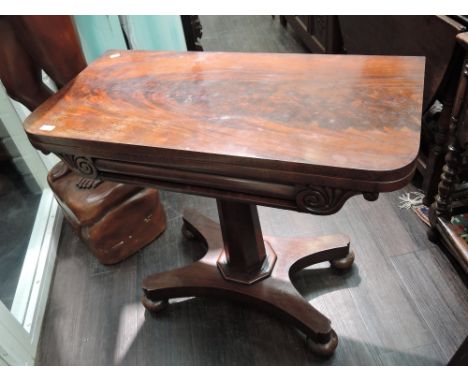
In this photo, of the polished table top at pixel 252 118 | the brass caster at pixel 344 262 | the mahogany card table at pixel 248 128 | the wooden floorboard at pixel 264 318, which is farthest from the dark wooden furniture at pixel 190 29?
the brass caster at pixel 344 262

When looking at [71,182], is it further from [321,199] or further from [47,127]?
[321,199]

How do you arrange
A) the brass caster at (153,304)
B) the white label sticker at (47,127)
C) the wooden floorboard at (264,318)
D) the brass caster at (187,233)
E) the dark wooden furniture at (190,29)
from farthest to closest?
the dark wooden furniture at (190,29), the brass caster at (187,233), the brass caster at (153,304), the wooden floorboard at (264,318), the white label sticker at (47,127)

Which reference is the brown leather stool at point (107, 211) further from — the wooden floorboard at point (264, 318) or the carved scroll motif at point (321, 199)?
the carved scroll motif at point (321, 199)

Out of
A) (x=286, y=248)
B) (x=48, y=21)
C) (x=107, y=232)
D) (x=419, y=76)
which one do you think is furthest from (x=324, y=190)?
(x=107, y=232)

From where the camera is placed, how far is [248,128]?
2.32ft

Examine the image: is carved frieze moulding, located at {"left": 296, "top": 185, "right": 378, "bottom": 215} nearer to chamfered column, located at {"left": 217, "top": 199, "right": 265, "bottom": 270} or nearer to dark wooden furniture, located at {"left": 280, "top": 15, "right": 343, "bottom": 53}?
chamfered column, located at {"left": 217, "top": 199, "right": 265, "bottom": 270}

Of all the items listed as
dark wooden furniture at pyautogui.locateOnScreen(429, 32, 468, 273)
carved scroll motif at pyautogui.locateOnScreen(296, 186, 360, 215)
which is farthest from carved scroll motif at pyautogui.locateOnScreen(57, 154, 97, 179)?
dark wooden furniture at pyautogui.locateOnScreen(429, 32, 468, 273)

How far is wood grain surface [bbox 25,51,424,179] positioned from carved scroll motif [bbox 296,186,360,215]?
2.1 inches

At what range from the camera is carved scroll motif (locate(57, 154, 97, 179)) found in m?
0.81

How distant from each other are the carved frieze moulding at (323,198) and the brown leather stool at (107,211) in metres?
0.80

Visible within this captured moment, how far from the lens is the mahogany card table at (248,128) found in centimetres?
62

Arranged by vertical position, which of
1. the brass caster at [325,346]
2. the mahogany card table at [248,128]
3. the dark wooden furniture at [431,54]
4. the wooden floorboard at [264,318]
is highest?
the mahogany card table at [248,128]

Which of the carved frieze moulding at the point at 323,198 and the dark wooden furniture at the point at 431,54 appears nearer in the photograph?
the carved frieze moulding at the point at 323,198

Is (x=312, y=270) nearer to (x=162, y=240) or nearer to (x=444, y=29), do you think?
(x=162, y=240)
